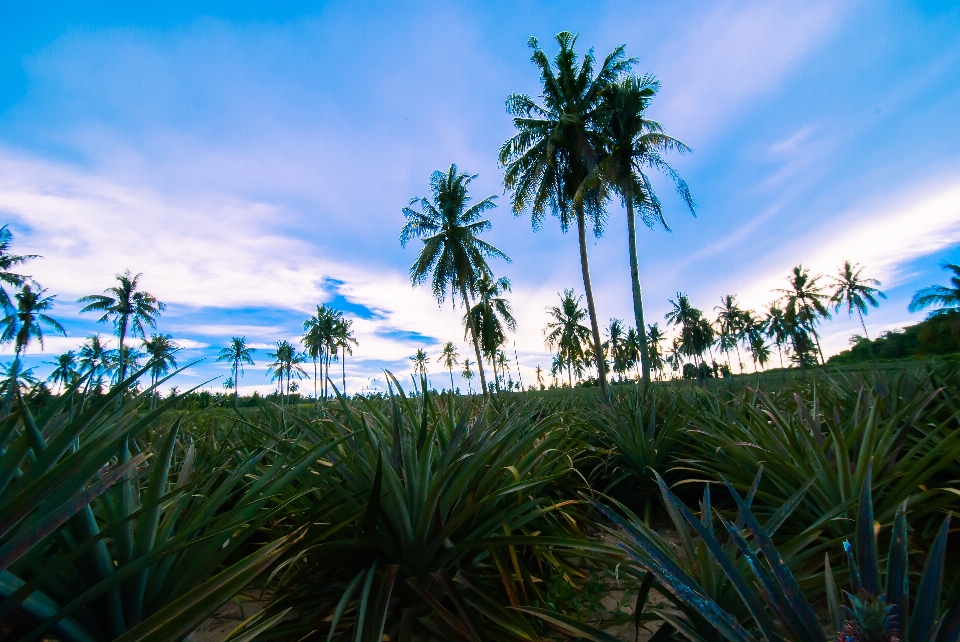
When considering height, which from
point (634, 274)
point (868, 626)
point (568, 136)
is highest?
point (568, 136)

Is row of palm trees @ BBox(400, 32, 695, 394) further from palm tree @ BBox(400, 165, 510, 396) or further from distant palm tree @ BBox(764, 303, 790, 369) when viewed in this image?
distant palm tree @ BBox(764, 303, 790, 369)

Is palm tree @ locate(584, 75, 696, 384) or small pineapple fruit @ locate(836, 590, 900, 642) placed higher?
palm tree @ locate(584, 75, 696, 384)

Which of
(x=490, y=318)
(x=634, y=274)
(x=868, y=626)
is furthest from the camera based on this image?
(x=490, y=318)

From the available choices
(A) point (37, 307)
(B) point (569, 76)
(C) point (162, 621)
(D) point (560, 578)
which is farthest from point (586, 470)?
(A) point (37, 307)

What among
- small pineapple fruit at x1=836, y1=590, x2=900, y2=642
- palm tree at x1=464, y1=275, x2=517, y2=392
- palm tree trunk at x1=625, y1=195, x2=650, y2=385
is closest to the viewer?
small pineapple fruit at x1=836, y1=590, x2=900, y2=642

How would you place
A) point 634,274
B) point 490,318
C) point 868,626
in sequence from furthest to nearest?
point 490,318 → point 634,274 → point 868,626

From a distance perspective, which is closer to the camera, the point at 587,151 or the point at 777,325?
the point at 587,151

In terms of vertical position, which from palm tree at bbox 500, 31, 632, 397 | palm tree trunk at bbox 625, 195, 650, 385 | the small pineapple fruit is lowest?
the small pineapple fruit

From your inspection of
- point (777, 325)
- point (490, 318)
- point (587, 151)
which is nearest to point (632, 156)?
point (587, 151)

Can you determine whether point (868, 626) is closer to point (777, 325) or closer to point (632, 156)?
point (632, 156)

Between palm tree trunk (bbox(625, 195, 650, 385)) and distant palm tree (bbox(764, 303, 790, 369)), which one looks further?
distant palm tree (bbox(764, 303, 790, 369))

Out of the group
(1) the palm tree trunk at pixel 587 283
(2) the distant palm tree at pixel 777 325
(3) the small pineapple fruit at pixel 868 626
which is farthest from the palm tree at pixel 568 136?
(2) the distant palm tree at pixel 777 325

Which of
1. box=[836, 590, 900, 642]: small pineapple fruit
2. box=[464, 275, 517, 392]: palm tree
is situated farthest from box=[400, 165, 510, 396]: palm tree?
box=[836, 590, 900, 642]: small pineapple fruit

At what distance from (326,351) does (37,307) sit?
73.1 feet
